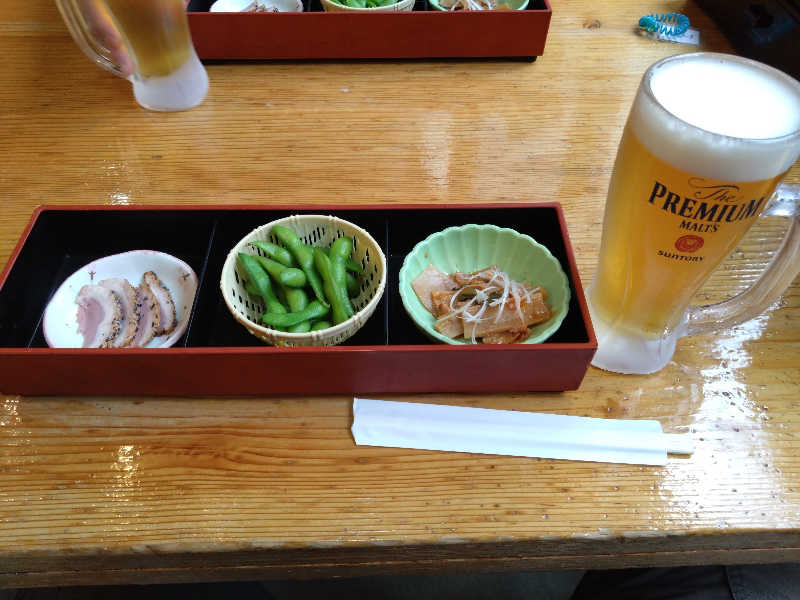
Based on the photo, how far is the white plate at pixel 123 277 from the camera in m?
0.87

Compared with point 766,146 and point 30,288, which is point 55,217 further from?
point 766,146

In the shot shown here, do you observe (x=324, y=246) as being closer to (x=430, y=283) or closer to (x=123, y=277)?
(x=430, y=283)

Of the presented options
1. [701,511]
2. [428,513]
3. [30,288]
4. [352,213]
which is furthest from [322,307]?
[701,511]

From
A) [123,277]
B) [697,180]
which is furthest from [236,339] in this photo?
[697,180]

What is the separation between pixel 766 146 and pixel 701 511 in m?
0.43

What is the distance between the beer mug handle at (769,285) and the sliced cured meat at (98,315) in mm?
828

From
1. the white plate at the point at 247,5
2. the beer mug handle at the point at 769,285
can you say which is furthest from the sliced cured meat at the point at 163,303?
the white plate at the point at 247,5

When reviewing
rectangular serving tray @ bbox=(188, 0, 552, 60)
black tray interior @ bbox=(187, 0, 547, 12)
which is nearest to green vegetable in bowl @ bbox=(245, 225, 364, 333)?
rectangular serving tray @ bbox=(188, 0, 552, 60)

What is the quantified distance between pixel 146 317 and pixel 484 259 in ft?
1.74

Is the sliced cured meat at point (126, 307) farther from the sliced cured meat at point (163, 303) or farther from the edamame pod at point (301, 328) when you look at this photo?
the edamame pod at point (301, 328)

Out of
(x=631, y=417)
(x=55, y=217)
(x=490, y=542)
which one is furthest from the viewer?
(x=55, y=217)

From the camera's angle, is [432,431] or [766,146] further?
[432,431]

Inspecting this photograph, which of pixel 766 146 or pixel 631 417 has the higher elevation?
pixel 766 146

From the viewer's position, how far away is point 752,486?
0.75 metres
